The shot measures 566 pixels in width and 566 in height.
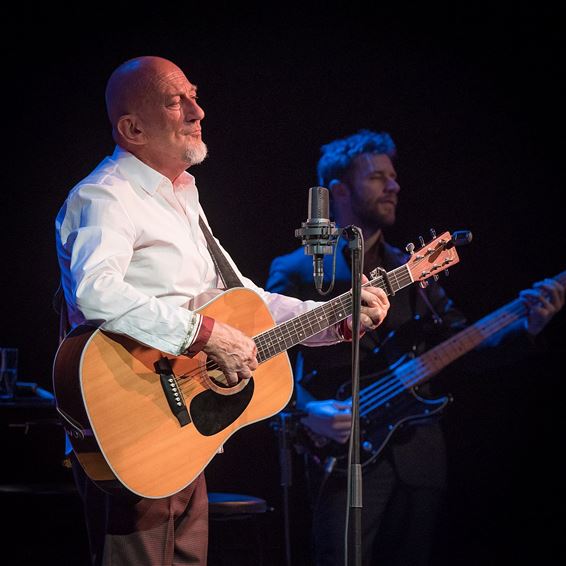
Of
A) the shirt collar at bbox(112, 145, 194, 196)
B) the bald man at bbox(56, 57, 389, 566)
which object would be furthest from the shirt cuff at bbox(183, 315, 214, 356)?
the shirt collar at bbox(112, 145, 194, 196)

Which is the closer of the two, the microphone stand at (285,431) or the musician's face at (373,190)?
the microphone stand at (285,431)

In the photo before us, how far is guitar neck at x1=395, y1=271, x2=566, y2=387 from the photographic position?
418 centimetres

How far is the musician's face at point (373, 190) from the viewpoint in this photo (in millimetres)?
4457

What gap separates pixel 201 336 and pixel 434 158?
3.08m

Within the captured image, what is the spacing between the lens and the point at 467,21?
201 inches

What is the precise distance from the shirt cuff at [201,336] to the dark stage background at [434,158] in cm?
232

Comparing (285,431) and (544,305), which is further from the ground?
(544,305)

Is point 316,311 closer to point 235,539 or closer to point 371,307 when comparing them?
point 371,307

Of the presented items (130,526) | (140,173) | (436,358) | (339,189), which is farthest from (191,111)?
(436,358)

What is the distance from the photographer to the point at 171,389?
2568mm

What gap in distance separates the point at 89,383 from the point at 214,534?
246cm

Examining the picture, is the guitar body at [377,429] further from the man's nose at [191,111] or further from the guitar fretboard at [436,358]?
the man's nose at [191,111]

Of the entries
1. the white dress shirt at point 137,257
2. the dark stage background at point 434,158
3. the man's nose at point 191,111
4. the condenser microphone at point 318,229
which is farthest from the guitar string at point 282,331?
the dark stage background at point 434,158

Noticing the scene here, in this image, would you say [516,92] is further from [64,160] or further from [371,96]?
[64,160]
